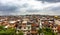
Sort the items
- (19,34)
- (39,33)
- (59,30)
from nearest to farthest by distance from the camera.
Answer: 1. (19,34)
2. (39,33)
3. (59,30)

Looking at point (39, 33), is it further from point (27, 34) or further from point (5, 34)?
point (5, 34)

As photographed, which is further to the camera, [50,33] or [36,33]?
[36,33]

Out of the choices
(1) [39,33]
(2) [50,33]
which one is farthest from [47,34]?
(1) [39,33]

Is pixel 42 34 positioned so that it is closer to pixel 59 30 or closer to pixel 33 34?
pixel 33 34

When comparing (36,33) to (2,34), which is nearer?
(2,34)

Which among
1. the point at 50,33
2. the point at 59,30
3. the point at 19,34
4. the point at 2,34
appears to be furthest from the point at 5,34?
the point at 59,30

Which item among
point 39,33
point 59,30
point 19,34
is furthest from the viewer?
point 59,30

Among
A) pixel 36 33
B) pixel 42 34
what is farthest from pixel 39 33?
pixel 42 34

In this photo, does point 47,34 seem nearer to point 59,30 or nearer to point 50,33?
point 50,33
